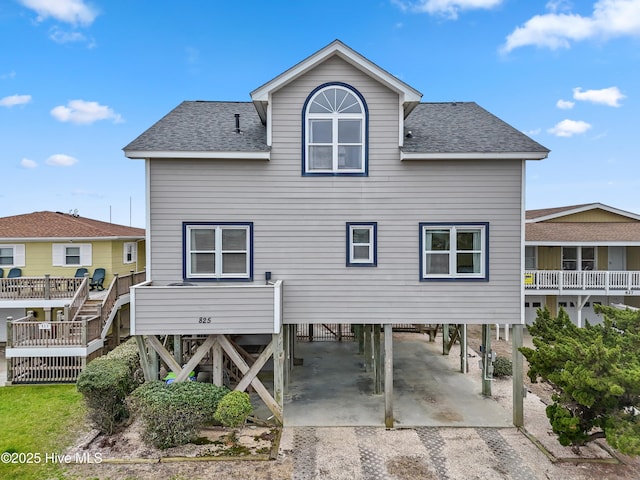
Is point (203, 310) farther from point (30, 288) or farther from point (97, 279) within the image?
point (97, 279)

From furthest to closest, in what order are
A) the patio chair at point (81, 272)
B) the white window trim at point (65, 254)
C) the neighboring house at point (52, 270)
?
1. the white window trim at point (65, 254)
2. the patio chair at point (81, 272)
3. the neighboring house at point (52, 270)

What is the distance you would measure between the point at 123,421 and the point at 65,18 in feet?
77.4

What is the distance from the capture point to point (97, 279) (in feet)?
52.8

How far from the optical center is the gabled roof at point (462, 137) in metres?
9.06

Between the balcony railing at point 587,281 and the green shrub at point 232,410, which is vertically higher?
the balcony railing at point 587,281

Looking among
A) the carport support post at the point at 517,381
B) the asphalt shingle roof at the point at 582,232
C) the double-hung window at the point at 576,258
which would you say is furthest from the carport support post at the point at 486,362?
the double-hung window at the point at 576,258

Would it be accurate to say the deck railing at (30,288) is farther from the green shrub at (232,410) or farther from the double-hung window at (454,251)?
the double-hung window at (454,251)

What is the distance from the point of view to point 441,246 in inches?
372

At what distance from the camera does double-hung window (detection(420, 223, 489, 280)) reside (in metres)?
9.36

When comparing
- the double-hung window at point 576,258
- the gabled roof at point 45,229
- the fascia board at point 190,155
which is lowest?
the double-hung window at point 576,258

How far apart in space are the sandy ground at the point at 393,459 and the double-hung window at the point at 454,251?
3.92 metres

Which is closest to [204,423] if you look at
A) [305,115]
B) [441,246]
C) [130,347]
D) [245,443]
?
[245,443]

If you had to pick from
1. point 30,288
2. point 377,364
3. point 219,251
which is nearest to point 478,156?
point 377,364

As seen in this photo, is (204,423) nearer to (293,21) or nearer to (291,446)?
(291,446)
